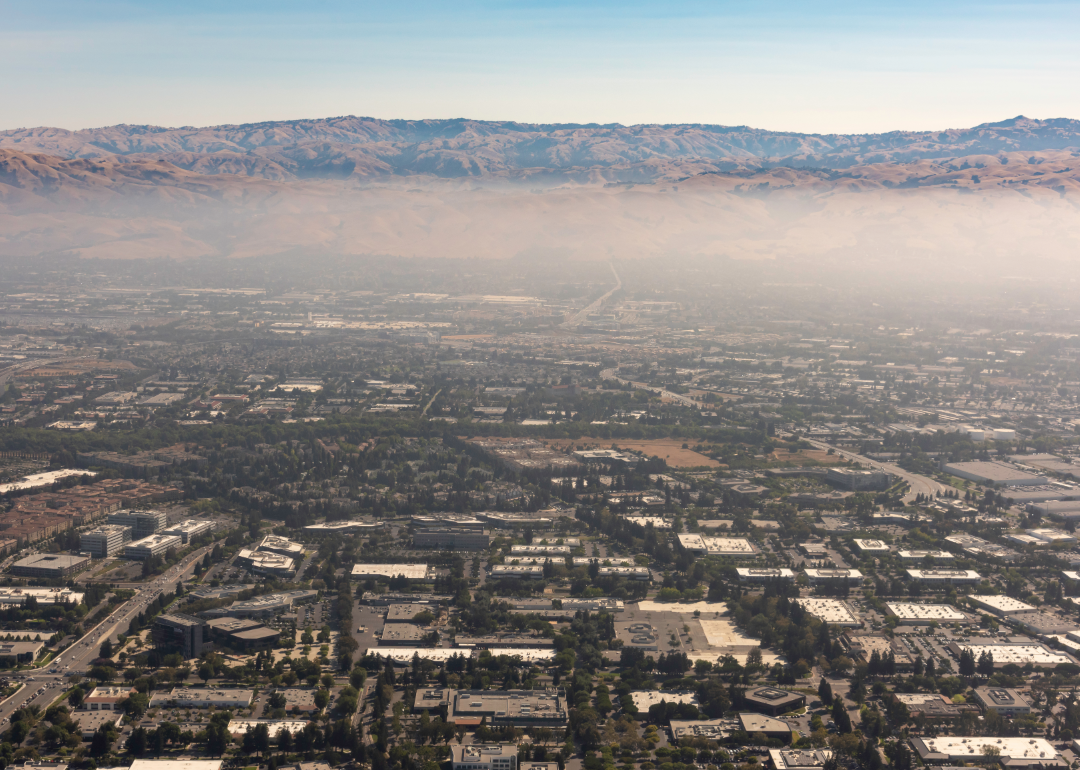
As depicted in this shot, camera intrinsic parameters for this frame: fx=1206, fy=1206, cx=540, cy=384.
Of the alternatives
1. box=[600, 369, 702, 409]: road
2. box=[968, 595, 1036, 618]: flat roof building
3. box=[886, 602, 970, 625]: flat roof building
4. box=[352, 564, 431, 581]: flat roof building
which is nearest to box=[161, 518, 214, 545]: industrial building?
box=[352, 564, 431, 581]: flat roof building

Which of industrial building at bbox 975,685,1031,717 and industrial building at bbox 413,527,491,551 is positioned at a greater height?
industrial building at bbox 975,685,1031,717

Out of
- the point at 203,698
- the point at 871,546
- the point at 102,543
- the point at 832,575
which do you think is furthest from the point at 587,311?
the point at 203,698

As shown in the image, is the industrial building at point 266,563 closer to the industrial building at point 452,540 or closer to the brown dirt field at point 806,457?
the industrial building at point 452,540

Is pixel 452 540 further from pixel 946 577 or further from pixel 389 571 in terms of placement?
pixel 946 577

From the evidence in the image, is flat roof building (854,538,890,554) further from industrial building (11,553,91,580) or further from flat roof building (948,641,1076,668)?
industrial building (11,553,91,580)

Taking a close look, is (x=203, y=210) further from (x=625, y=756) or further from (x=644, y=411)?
(x=625, y=756)

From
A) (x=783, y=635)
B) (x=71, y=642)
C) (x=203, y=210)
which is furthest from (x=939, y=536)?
(x=203, y=210)
